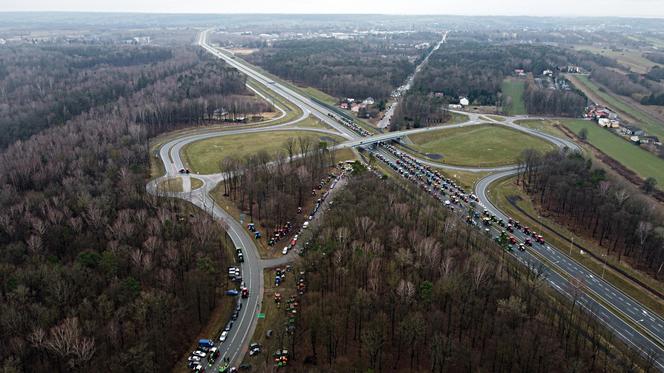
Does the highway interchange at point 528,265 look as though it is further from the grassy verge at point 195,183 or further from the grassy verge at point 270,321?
the grassy verge at point 270,321

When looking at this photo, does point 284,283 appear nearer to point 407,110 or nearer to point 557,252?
point 557,252

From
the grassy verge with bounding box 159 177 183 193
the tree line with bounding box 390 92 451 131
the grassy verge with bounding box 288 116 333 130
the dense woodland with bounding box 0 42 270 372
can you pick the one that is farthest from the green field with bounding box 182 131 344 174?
the tree line with bounding box 390 92 451 131

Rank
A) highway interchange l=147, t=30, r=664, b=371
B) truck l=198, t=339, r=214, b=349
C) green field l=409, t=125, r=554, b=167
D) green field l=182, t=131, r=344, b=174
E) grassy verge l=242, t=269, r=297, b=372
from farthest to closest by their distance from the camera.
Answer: green field l=409, t=125, r=554, b=167 < green field l=182, t=131, r=344, b=174 < highway interchange l=147, t=30, r=664, b=371 < truck l=198, t=339, r=214, b=349 < grassy verge l=242, t=269, r=297, b=372

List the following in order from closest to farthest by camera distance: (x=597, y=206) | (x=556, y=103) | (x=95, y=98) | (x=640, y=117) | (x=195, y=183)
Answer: (x=597, y=206) → (x=195, y=183) → (x=95, y=98) → (x=640, y=117) → (x=556, y=103)

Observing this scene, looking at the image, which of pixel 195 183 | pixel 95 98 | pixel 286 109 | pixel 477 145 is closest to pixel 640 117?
pixel 477 145

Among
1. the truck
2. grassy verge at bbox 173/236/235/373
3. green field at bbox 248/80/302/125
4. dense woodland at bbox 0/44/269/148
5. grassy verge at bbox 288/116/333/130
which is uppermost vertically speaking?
dense woodland at bbox 0/44/269/148

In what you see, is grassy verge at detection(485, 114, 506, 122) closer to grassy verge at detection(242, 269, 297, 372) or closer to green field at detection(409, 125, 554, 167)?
green field at detection(409, 125, 554, 167)

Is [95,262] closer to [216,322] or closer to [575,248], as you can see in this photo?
[216,322]
